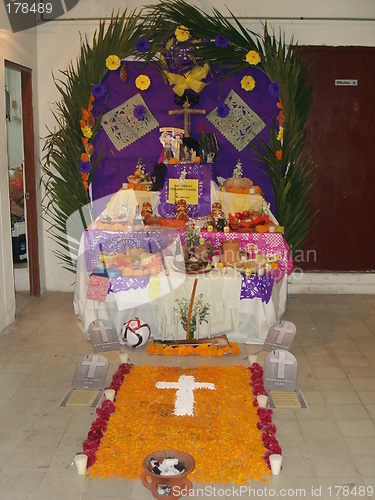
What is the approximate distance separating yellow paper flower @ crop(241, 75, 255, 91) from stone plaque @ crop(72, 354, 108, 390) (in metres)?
3.57

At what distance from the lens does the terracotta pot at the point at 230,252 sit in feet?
19.6

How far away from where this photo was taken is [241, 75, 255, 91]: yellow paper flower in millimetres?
6875

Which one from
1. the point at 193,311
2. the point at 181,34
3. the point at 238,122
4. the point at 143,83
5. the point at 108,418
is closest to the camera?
the point at 108,418

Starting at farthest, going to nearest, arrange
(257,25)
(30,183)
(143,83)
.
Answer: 1. (30,183)
2. (257,25)
3. (143,83)

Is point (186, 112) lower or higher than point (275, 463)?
higher

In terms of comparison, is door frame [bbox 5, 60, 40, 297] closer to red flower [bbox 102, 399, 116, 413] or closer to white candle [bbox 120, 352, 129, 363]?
white candle [bbox 120, 352, 129, 363]

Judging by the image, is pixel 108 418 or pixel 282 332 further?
pixel 282 332

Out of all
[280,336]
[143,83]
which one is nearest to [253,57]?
[143,83]

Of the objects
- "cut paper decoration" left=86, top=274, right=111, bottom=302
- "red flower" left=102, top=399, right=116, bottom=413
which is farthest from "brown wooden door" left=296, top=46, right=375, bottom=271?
"red flower" left=102, top=399, right=116, bottom=413

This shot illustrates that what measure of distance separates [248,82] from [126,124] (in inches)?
55.8

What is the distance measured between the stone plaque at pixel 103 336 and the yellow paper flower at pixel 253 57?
3.13 metres

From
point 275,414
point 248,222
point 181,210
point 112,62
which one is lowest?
point 275,414

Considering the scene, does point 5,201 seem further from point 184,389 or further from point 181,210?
point 184,389

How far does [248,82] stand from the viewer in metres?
6.88
